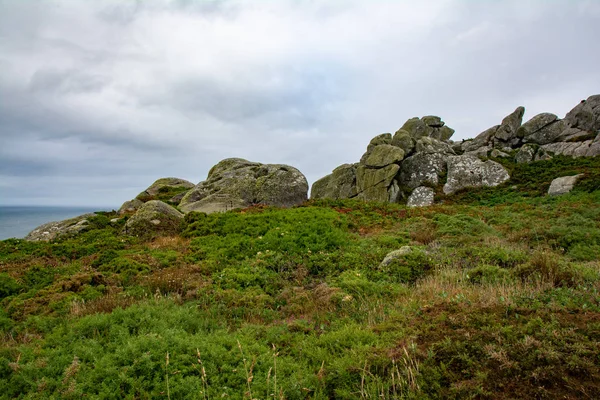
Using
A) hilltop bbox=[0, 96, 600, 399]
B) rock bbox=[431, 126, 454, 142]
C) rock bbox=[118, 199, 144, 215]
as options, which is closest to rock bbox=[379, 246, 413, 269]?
hilltop bbox=[0, 96, 600, 399]

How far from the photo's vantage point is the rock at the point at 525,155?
100 feet

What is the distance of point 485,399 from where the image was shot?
3.51 metres

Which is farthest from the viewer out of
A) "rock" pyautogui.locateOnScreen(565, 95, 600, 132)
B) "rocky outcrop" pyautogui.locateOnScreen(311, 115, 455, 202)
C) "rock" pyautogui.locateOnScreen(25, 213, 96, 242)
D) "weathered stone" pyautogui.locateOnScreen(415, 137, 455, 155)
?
"rock" pyautogui.locateOnScreen(565, 95, 600, 132)

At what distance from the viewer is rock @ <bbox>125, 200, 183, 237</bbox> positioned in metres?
16.1

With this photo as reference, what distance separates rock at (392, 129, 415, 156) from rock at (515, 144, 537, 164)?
35.1 feet

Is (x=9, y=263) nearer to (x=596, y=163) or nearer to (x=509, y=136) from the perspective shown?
(x=596, y=163)

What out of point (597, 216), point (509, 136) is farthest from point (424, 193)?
point (509, 136)

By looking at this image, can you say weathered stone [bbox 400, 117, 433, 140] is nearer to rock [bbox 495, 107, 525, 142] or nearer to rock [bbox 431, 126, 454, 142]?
rock [bbox 431, 126, 454, 142]

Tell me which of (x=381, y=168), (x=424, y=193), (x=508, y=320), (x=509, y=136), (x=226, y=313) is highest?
(x=509, y=136)

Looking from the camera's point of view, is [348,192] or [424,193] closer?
[424,193]

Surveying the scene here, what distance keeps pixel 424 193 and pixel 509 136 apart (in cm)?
2076

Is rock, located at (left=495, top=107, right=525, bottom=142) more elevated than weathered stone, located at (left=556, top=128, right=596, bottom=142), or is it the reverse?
rock, located at (left=495, top=107, right=525, bottom=142)

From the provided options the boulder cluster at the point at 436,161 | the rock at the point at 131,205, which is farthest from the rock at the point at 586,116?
the rock at the point at 131,205

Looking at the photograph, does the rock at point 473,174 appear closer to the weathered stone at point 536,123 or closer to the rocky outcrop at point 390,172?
the rocky outcrop at point 390,172
